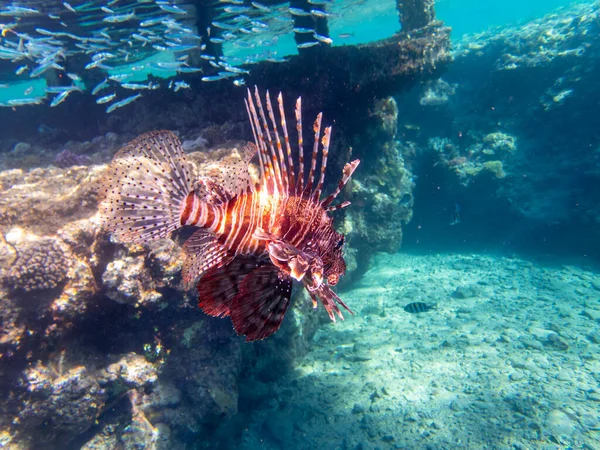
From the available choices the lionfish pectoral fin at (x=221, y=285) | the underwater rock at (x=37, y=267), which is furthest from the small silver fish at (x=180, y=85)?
the lionfish pectoral fin at (x=221, y=285)

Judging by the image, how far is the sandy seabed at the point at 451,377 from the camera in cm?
534

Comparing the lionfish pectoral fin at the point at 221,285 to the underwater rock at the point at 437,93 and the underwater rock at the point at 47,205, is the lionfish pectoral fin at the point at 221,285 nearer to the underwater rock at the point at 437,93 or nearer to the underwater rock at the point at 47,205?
the underwater rock at the point at 47,205

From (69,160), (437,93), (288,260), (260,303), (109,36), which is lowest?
(260,303)

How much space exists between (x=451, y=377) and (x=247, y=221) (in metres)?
6.34

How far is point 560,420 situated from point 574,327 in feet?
12.2

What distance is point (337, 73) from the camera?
710 cm

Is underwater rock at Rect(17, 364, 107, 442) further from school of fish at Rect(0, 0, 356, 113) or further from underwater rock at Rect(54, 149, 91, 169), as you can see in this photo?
school of fish at Rect(0, 0, 356, 113)

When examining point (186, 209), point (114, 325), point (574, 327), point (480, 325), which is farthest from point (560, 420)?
point (114, 325)

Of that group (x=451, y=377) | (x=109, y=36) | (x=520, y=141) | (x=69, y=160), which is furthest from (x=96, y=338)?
(x=520, y=141)

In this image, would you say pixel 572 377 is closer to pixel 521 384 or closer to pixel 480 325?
pixel 521 384

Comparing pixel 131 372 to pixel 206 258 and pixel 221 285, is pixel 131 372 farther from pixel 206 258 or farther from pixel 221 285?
pixel 221 285

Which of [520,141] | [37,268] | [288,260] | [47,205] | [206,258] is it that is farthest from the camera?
[520,141]

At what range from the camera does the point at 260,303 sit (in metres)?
1.66

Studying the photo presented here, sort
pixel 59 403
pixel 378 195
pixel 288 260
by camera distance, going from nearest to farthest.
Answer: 1. pixel 288 260
2. pixel 59 403
3. pixel 378 195
